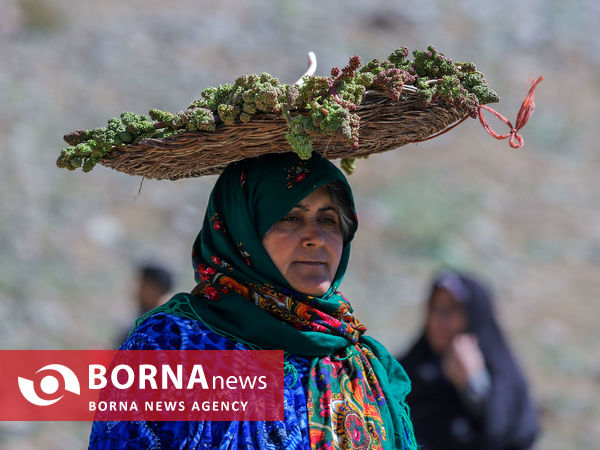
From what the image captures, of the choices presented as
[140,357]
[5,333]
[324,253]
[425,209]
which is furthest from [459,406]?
[425,209]

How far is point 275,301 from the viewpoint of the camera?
270cm

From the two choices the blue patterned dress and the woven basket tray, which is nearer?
the blue patterned dress

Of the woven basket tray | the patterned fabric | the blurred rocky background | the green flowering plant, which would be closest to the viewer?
the green flowering plant

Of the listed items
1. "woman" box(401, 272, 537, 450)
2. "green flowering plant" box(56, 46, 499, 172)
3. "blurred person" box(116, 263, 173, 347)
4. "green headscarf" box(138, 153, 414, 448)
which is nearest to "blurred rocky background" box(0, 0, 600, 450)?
"blurred person" box(116, 263, 173, 347)

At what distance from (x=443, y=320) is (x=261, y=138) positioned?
3714 mm

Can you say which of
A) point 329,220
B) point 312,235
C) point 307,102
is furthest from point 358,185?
point 307,102

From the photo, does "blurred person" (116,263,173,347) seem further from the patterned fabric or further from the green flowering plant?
the green flowering plant

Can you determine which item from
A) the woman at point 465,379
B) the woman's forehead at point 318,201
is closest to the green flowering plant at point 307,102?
the woman's forehead at point 318,201

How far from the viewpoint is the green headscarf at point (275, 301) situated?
8.67 ft

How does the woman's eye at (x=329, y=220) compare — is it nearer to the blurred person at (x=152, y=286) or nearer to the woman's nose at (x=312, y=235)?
the woman's nose at (x=312, y=235)

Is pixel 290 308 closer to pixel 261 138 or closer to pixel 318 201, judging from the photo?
pixel 318 201

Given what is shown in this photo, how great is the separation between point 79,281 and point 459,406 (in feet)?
18.5

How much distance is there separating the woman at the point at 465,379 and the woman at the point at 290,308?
114 inches

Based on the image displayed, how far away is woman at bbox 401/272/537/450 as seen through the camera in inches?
224
